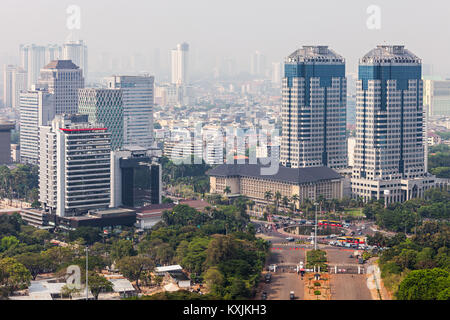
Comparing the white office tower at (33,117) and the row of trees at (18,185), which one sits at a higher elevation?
the white office tower at (33,117)

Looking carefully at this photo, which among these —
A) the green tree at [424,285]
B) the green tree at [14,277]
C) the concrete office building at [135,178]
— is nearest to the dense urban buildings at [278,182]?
the concrete office building at [135,178]

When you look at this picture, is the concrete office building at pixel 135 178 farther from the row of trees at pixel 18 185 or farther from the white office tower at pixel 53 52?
the white office tower at pixel 53 52

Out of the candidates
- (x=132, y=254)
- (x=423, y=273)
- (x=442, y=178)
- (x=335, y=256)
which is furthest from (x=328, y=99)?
(x=423, y=273)

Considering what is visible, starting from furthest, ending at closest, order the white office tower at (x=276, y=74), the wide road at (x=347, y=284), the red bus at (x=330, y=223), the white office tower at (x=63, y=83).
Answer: the white office tower at (x=276, y=74) → the white office tower at (x=63, y=83) → the red bus at (x=330, y=223) → the wide road at (x=347, y=284)

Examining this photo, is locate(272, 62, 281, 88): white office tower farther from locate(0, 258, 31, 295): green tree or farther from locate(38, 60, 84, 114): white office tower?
locate(0, 258, 31, 295): green tree

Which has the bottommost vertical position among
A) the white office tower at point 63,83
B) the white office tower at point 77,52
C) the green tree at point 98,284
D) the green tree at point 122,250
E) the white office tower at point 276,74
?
the green tree at point 98,284
